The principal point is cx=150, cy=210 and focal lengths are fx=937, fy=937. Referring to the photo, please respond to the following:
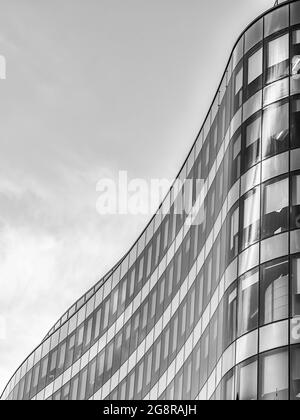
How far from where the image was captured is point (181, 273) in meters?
48.6

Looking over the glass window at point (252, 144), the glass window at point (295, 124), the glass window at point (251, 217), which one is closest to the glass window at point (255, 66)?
the glass window at point (252, 144)

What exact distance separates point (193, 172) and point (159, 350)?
969cm

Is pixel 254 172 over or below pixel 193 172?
below

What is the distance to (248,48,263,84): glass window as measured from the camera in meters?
39.5

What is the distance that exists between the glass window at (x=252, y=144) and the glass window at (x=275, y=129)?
38cm

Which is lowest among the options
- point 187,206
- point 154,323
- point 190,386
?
point 190,386

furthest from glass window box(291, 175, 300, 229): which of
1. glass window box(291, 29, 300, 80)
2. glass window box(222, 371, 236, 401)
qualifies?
glass window box(222, 371, 236, 401)

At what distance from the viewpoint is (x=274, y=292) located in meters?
33.8

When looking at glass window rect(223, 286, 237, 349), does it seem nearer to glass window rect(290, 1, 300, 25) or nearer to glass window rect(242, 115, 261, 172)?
glass window rect(242, 115, 261, 172)

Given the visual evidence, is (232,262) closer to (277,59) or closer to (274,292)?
(274,292)


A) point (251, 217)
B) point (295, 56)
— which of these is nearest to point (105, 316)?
point (251, 217)

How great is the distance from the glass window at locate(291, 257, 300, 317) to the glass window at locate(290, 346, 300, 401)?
1371mm
